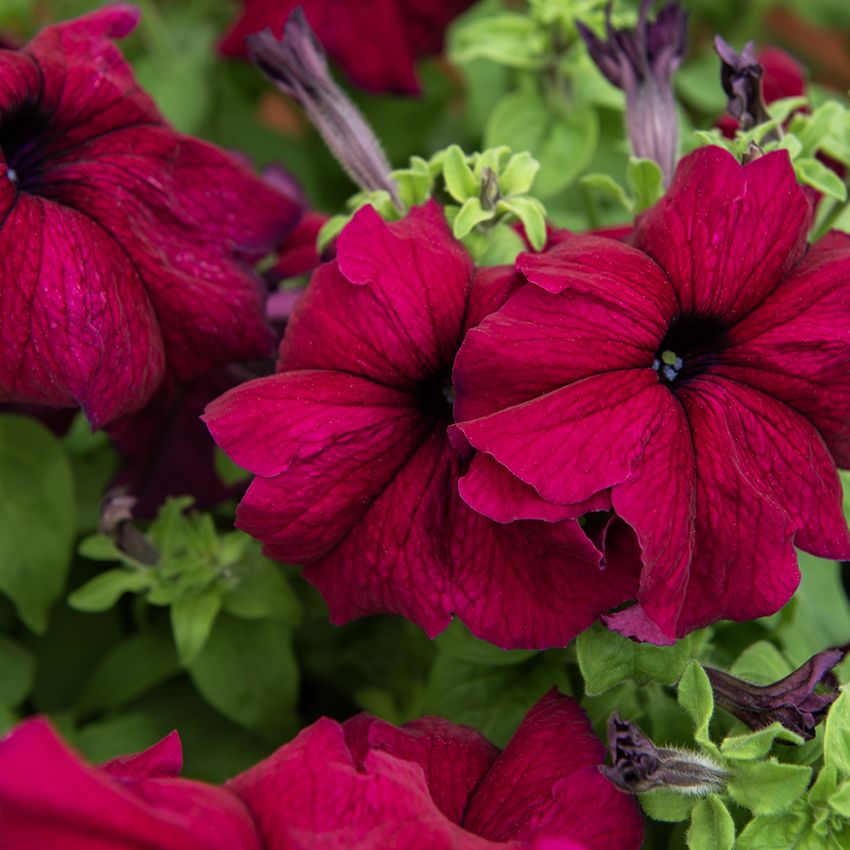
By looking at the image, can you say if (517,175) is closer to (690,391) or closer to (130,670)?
(690,391)

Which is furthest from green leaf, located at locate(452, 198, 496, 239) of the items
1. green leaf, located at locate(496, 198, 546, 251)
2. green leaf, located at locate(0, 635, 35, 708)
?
green leaf, located at locate(0, 635, 35, 708)

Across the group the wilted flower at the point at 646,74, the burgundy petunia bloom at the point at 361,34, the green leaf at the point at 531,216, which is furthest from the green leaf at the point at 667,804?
the burgundy petunia bloom at the point at 361,34

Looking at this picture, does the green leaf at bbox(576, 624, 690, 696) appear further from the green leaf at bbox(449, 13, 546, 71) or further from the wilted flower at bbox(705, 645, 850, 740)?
the green leaf at bbox(449, 13, 546, 71)

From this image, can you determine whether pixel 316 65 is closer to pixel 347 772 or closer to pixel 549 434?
pixel 549 434

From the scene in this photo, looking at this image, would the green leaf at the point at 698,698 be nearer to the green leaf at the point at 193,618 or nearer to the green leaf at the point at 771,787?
the green leaf at the point at 771,787

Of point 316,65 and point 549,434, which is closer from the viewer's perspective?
point 549,434

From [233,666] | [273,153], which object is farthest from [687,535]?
[273,153]
